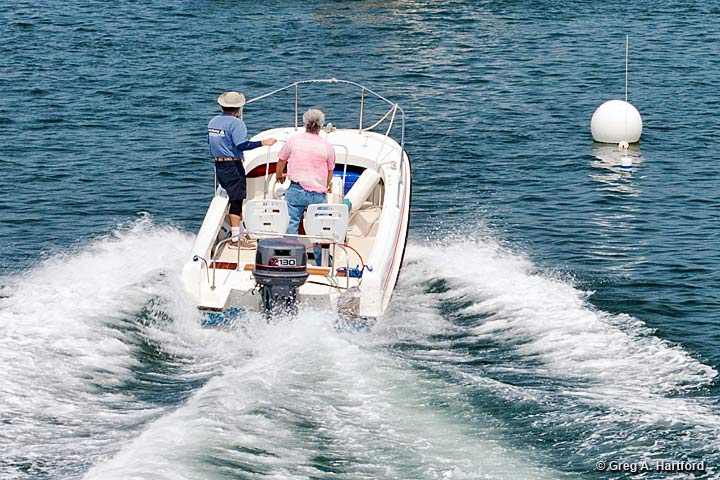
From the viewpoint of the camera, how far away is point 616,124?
1722cm

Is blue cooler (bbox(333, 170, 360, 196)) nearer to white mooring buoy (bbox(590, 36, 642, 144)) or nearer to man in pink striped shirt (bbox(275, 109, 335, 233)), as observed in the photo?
man in pink striped shirt (bbox(275, 109, 335, 233))

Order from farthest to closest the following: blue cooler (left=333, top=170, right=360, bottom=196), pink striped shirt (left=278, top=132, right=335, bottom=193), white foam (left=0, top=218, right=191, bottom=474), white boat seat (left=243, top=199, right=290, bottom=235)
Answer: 1. blue cooler (left=333, top=170, right=360, bottom=196)
2. pink striped shirt (left=278, top=132, right=335, bottom=193)
3. white boat seat (left=243, top=199, right=290, bottom=235)
4. white foam (left=0, top=218, right=191, bottom=474)

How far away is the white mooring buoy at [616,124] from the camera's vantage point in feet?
56.6

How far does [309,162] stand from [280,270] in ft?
4.55


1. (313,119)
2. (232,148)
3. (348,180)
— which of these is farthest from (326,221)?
(348,180)

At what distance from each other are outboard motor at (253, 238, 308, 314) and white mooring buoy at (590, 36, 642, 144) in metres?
9.17

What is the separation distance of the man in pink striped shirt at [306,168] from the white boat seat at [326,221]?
9.1 inches

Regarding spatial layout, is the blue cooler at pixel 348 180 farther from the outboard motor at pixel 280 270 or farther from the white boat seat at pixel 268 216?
the outboard motor at pixel 280 270

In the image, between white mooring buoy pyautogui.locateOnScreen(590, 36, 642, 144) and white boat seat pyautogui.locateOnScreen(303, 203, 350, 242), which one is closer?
white boat seat pyautogui.locateOnScreen(303, 203, 350, 242)

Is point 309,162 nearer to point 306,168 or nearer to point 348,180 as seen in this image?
point 306,168

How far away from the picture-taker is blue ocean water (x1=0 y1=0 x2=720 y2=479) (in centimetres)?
738

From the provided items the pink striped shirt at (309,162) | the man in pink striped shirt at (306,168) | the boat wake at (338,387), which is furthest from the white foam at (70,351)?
the pink striped shirt at (309,162)

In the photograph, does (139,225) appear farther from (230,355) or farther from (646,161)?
(646,161)

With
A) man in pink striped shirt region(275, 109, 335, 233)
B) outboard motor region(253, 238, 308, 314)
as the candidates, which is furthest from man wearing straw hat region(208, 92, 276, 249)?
outboard motor region(253, 238, 308, 314)
